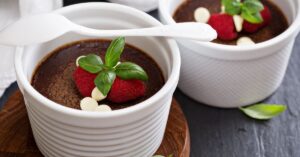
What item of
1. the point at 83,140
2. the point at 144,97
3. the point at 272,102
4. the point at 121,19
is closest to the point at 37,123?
the point at 83,140

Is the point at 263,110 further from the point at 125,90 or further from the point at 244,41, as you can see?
the point at 125,90

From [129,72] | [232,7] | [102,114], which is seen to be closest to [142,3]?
[232,7]

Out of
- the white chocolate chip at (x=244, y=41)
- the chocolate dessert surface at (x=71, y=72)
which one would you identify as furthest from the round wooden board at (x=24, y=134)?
the white chocolate chip at (x=244, y=41)

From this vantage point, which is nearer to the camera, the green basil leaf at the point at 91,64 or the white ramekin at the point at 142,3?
the green basil leaf at the point at 91,64

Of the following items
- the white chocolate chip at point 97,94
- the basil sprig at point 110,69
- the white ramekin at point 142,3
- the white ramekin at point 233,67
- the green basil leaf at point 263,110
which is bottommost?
the green basil leaf at point 263,110

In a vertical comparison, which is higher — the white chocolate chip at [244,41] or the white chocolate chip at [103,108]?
the white chocolate chip at [103,108]

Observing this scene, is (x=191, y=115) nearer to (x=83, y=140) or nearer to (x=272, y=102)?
(x=272, y=102)

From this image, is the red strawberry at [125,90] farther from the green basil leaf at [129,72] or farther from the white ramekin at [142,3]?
the white ramekin at [142,3]
